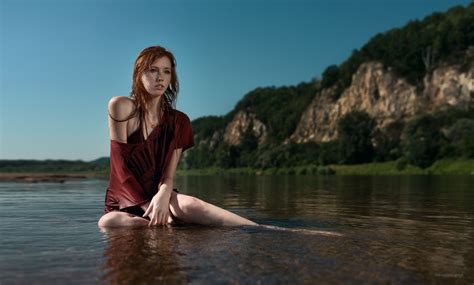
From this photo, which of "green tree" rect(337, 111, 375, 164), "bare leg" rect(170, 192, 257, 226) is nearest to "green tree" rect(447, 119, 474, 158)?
"green tree" rect(337, 111, 375, 164)

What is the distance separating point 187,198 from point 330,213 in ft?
11.9

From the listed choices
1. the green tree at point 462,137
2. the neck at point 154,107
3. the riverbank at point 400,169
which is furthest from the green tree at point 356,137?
the neck at point 154,107

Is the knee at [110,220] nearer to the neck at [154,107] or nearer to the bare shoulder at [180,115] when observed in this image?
the neck at [154,107]

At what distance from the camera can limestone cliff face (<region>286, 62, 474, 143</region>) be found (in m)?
114

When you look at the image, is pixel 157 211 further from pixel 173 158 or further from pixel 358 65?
pixel 358 65

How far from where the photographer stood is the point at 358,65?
149875 mm

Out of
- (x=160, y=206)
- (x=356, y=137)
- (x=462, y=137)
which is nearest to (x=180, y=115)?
(x=160, y=206)

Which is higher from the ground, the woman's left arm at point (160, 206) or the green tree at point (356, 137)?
the green tree at point (356, 137)

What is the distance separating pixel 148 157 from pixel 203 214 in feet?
3.38

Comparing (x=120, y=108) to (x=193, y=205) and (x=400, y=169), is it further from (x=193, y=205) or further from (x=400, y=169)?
(x=400, y=169)

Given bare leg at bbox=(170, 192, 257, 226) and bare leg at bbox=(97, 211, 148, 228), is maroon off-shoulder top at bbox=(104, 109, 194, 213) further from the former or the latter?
bare leg at bbox=(170, 192, 257, 226)

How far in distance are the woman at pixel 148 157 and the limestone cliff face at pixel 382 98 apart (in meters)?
115

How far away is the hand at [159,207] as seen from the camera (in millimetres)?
5801

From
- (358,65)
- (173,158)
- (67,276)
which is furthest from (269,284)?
(358,65)
